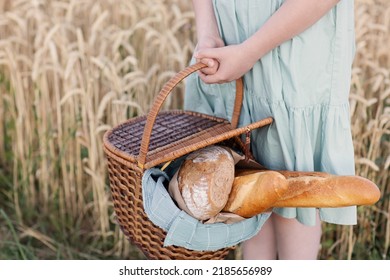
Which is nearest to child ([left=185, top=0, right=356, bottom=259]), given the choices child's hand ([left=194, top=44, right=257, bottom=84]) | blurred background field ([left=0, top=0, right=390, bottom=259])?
child's hand ([left=194, top=44, right=257, bottom=84])

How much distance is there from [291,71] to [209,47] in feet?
0.59

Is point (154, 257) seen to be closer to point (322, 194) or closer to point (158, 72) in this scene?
point (322, 194)

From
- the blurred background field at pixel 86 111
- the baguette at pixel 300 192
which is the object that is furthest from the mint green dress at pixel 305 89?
the blurred background field at pixel 86 111

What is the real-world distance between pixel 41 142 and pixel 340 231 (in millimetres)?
1060

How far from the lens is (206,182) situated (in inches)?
44.1

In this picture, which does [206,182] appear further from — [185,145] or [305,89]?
[305,89]

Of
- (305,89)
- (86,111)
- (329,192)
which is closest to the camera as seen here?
(329,192)

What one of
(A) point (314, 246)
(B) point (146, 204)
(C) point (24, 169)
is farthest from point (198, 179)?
(C) point (24, 169)

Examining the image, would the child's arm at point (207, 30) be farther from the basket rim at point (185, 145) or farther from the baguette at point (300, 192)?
the baguette at point (300, 192)

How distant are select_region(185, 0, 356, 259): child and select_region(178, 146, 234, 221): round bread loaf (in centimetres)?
16

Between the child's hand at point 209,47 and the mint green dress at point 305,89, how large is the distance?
44 millimetres

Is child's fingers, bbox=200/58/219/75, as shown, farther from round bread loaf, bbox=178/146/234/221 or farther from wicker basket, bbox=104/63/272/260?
round bread loaf, bbox=178/146/234/221

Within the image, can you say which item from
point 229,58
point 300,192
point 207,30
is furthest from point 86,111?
point 300,192

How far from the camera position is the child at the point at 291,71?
1.15 metres
